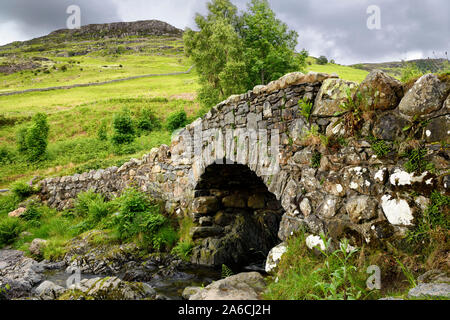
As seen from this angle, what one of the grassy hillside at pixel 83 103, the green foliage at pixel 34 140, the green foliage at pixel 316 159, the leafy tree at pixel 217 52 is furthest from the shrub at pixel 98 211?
the green foliage at pixel 34 140

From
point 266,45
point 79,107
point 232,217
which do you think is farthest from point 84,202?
point 79,107

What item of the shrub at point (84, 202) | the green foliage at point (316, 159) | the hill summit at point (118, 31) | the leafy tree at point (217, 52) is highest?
the hill summit at point (118, 31)

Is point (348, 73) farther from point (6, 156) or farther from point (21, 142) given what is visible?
point (6, 156)

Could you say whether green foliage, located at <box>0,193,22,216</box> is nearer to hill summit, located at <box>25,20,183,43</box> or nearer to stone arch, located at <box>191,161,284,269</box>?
stone arch, located at <box>191,161,284,269</box>

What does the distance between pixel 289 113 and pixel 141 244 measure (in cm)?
554

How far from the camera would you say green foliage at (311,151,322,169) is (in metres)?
3.66

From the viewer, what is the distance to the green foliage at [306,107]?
3746 millimetres

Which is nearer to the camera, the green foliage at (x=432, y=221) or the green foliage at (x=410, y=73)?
the green foliage at (x=432, y=221)

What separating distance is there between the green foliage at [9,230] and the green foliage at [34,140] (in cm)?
1012

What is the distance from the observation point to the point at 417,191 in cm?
254

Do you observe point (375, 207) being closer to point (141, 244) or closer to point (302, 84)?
point (302, 84)

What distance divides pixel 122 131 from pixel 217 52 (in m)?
9.15

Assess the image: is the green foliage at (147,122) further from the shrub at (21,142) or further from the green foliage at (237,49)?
the shrub at (21,142)

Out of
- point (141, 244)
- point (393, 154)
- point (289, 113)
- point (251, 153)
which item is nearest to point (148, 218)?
point (141, 244)
